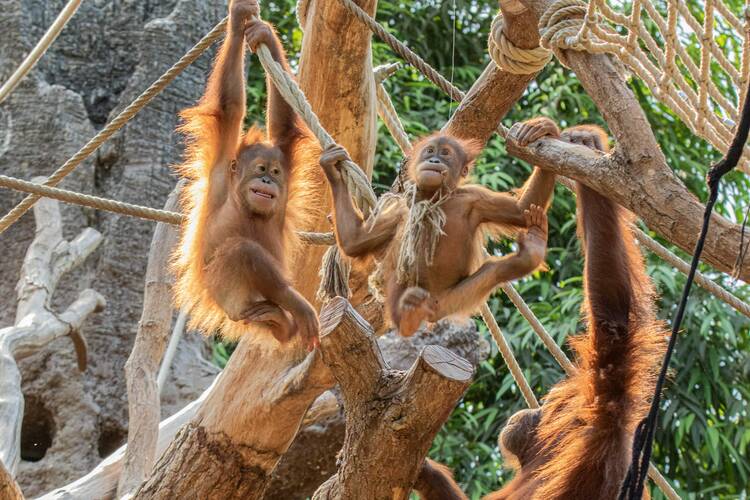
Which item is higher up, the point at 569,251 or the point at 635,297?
the point at 635,297

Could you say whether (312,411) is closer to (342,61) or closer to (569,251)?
(342,61)

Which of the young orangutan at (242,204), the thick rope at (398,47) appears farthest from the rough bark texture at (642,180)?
the young orangutan at (242,204)

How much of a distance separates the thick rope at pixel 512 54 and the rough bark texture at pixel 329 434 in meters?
2.37

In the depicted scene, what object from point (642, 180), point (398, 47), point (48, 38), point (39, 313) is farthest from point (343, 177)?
point (39, 313)

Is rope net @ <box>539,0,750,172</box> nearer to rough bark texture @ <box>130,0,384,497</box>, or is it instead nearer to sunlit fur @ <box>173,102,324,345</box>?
rough bark texture @ <box>130,0,384,497</box>

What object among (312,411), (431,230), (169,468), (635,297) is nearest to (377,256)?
(431,230)

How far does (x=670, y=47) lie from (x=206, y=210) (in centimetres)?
169

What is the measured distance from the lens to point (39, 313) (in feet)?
15.7

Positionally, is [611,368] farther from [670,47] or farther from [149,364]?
[149,364]

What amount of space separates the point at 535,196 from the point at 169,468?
1.41m

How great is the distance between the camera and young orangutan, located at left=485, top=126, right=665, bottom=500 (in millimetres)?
2912

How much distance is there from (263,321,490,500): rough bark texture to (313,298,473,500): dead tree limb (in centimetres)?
257

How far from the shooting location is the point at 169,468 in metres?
3.31

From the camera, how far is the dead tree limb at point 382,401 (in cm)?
241
